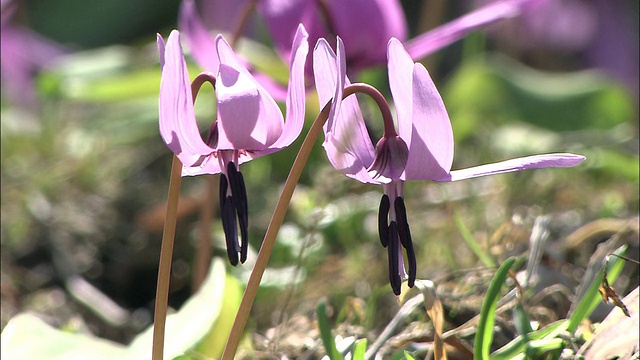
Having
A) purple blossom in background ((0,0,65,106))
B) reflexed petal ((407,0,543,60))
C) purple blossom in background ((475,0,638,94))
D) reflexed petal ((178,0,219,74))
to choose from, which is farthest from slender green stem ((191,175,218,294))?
purple blossom in background ((475,0,638,94))

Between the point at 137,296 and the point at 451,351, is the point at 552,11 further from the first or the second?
the point at 451,351

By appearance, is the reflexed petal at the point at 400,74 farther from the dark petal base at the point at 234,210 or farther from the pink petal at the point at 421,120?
the dark petal base at the point at 234,210

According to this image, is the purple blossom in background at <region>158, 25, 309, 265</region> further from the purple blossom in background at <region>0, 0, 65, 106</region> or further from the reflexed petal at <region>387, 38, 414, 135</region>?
the purple blossom in background at <region>0, 0, 65, 106</region>

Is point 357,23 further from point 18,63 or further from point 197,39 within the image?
A: point 18,63

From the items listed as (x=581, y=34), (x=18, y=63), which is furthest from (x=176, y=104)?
(x=581, y=34)

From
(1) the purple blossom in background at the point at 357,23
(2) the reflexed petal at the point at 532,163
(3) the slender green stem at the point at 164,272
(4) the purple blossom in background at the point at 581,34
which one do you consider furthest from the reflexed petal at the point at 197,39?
(4) the purple blossom in background at the point at 581,34

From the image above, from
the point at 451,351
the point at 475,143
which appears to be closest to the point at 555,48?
the point at 475,143
